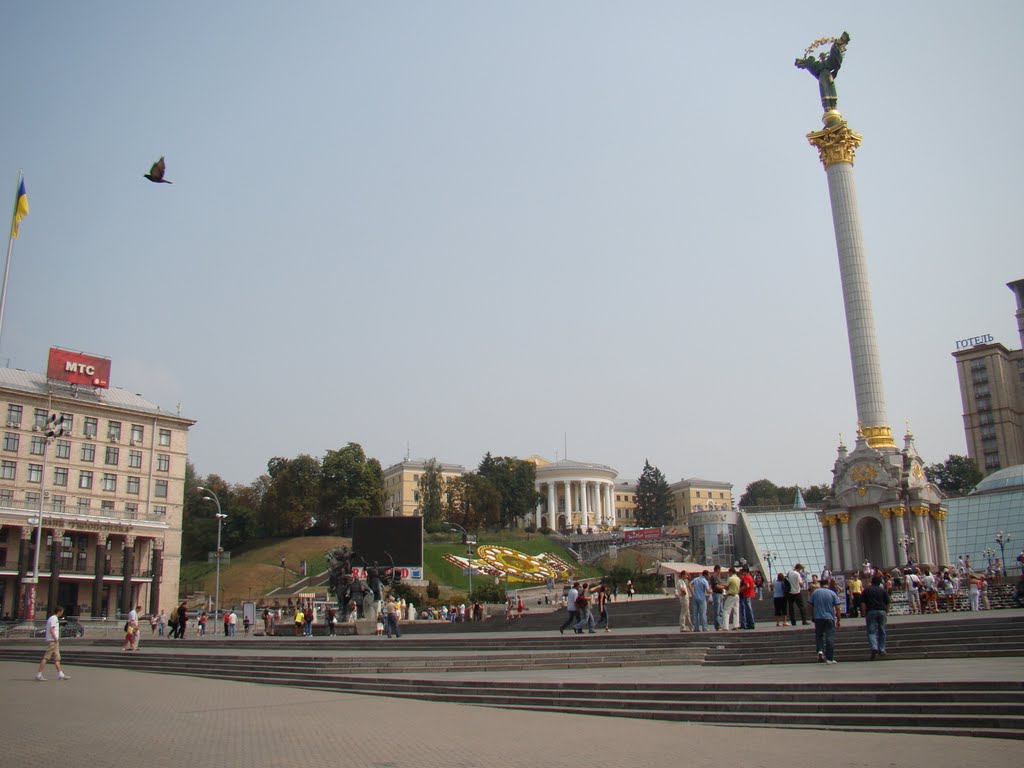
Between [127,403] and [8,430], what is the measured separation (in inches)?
401

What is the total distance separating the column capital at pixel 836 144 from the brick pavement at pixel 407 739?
40.4 metres

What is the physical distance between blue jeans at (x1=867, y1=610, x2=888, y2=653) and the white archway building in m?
112

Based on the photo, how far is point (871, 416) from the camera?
153 ft

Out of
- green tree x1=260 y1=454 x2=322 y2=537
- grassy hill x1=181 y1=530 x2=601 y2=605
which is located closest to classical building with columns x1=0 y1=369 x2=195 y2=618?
grassy hill x1=181 y1=530 x2=601 y2=605

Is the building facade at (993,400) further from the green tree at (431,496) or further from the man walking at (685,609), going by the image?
the man walking at (685,609)

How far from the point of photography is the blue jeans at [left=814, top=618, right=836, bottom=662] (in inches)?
616

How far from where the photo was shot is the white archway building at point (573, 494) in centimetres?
12925

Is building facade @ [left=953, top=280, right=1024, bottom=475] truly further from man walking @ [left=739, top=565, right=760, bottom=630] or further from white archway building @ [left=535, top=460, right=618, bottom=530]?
man walking @ [left=739, top=565, right=760, bottom=630]

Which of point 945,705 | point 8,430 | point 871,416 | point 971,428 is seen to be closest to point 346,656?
point 945,705

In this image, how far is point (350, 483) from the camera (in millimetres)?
86688

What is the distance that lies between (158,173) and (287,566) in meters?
63.5

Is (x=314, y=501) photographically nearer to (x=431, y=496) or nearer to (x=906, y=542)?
(x=431, y=496)

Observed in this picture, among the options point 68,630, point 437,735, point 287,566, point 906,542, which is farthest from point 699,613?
point 287,566

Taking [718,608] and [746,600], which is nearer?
[746,600]
